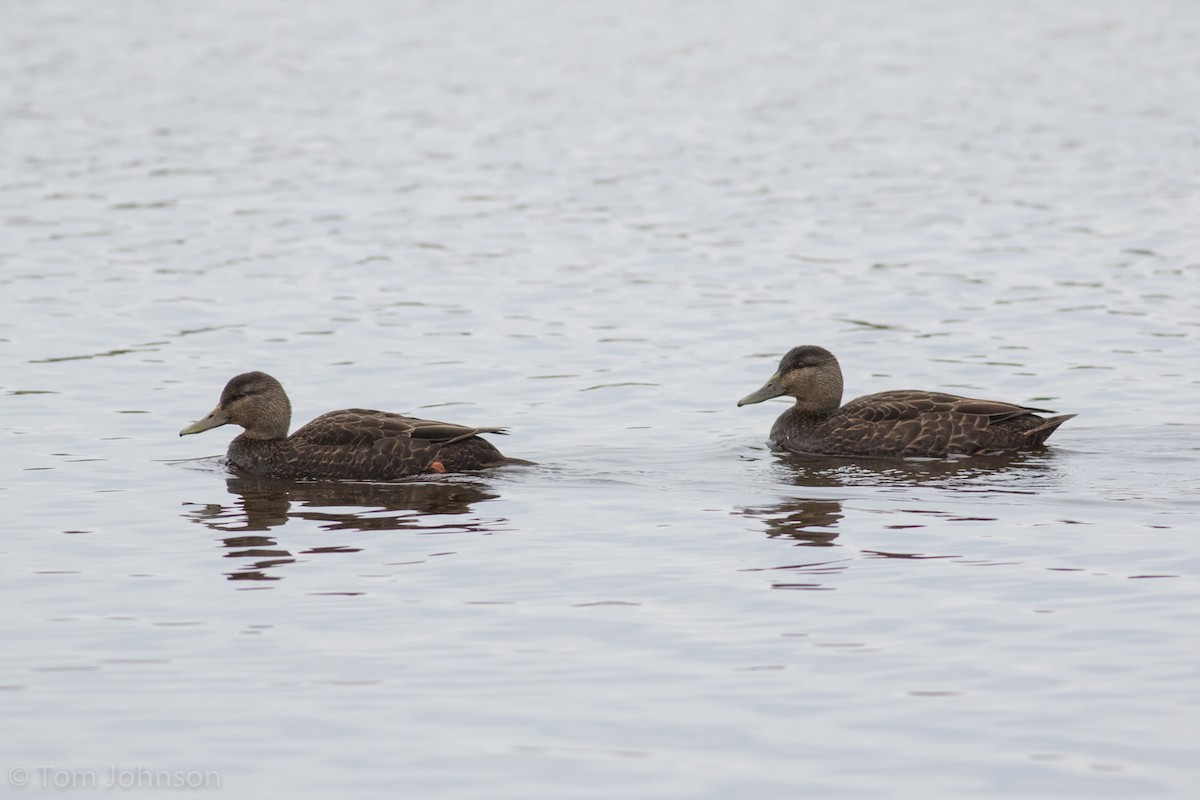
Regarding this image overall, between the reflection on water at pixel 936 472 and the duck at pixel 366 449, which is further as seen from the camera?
the duck at pixel 366 449

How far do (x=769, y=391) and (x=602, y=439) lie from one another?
4.91 ft

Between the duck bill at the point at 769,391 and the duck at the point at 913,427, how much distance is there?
6.5 inches

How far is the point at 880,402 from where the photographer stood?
14125mm

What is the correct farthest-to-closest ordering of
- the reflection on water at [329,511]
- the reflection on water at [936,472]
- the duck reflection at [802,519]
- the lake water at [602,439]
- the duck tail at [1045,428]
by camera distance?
the duck tail at [1045,428] → the reflection on water at [936,472] → the duck reflection at [802,519] → the reflection on water at [329,511] → the lake water at [602,439]

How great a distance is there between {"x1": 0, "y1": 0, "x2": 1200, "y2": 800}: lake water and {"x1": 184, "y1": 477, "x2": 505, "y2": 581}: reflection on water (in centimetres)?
5

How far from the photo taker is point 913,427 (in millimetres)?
13859

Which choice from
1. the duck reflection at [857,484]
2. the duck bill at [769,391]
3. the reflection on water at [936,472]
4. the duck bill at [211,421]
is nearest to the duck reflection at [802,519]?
the duck reflection at [857,484]

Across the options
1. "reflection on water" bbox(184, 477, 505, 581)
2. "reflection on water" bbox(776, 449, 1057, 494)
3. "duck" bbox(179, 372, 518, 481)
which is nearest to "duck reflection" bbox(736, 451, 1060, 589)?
"reflection on water" bbox(776, 449, 1057, 494)

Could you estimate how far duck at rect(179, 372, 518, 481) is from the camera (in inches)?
520

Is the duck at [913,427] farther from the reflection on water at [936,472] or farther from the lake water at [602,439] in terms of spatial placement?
the lake water at [602,439]

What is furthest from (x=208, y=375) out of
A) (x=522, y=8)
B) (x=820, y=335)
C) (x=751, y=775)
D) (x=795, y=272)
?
(x=522, y=8)

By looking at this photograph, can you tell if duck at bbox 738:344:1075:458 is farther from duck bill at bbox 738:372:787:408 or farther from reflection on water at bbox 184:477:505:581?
reflection on water at bbox 184:477:505:581

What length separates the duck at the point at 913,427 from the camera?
13.8m

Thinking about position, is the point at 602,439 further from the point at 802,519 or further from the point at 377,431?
the point at 802,519
